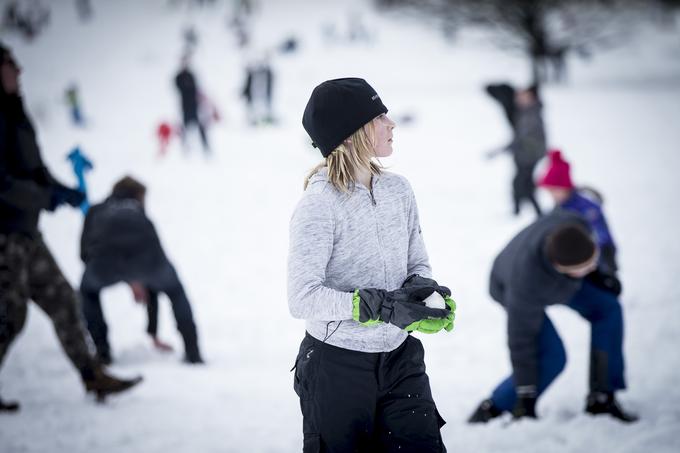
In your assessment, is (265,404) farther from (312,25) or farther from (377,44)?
(312,25)

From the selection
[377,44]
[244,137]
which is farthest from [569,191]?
[377,44]

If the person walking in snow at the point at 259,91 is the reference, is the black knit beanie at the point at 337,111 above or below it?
below

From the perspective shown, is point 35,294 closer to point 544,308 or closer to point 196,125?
point 544,308

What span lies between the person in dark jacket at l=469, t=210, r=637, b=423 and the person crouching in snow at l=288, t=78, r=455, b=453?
121 centimetres

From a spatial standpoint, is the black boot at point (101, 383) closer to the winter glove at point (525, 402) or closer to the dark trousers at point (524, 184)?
the winter glove at point (525, 402)

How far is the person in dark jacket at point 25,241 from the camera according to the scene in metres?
3.18

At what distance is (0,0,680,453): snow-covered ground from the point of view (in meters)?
3.30

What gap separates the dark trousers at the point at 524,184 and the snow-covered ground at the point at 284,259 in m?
0.47

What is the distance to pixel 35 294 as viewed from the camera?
3.40 meters

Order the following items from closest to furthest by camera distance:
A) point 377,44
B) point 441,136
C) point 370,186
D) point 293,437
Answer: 1. point 370,186
2. point 293,437
3. point 441,136
4. point 377,44

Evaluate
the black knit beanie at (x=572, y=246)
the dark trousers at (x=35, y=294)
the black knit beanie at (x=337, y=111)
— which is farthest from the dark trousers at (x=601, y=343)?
the dark trousers at (x=35, y=294)

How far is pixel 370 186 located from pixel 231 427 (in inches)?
85.6

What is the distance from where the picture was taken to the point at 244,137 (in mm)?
14586

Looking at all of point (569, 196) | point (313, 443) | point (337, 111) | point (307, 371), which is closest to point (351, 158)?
point (337, 111)
